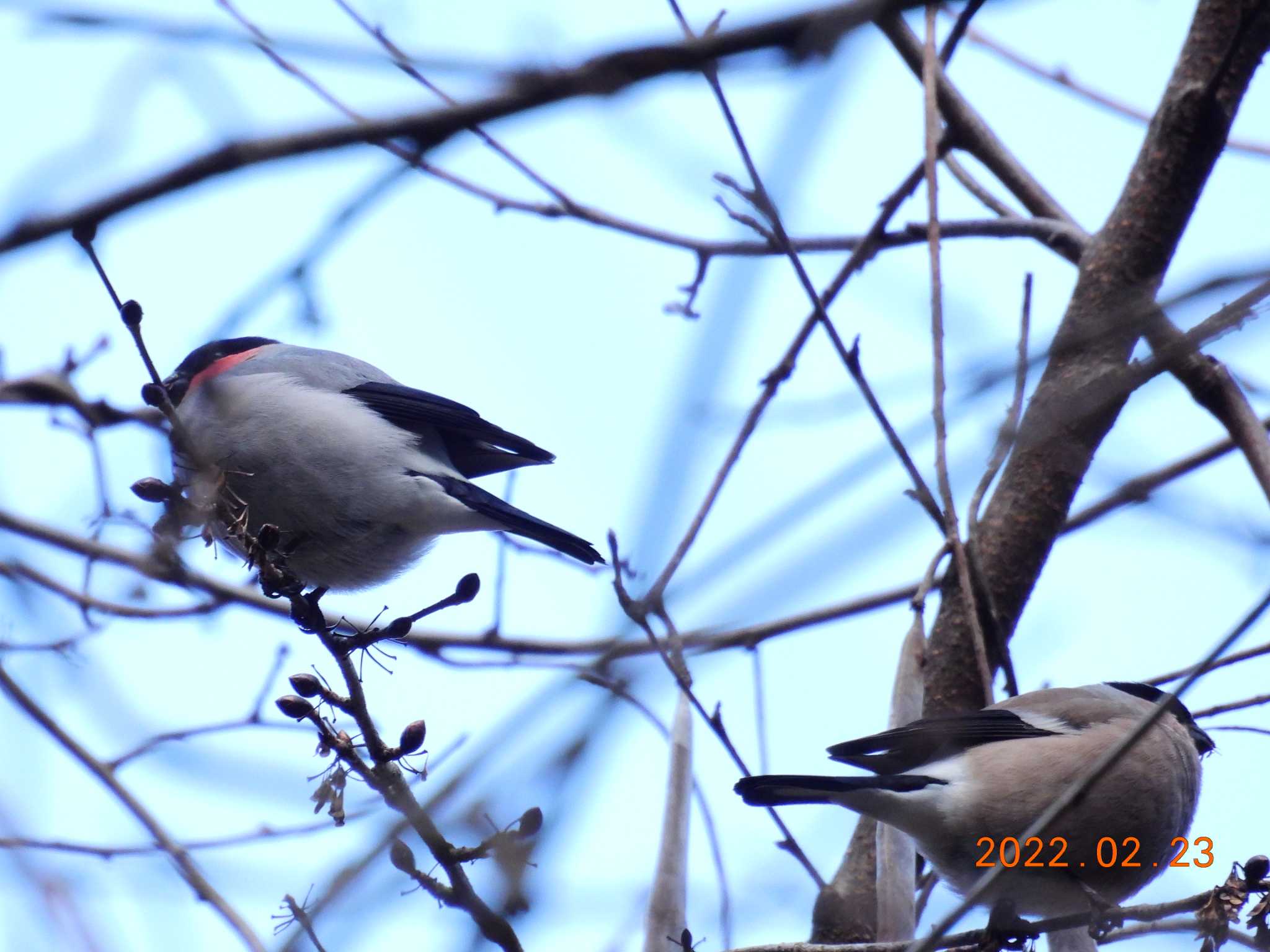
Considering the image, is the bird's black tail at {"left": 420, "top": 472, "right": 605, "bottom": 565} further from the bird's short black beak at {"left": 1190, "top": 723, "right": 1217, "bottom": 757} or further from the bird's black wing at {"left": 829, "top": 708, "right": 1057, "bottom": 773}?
the bird's short black beak at {"left": 1190, "top": 723, "right": 1217, "bottom": 757}

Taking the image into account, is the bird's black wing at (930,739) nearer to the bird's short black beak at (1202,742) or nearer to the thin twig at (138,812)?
the bird's short black beak at (1202,742)

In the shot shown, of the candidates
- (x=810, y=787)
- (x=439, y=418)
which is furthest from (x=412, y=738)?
(x=439, y=418)

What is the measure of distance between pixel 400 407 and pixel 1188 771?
2.68 meters

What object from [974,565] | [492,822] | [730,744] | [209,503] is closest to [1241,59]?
[974,565]

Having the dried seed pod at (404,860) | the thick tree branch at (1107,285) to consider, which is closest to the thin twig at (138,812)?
the dried seed pod at (404,860)

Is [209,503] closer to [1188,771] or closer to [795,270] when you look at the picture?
[795,270]

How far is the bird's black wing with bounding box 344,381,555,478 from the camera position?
4176 millimetres

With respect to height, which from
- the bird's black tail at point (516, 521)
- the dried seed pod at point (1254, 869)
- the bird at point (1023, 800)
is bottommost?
the dried seed pod at point (1254, 869)

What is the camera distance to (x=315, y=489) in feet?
12.4

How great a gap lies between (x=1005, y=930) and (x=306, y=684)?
1.65 meters

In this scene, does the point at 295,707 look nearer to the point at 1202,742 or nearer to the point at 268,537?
the point at 268,537

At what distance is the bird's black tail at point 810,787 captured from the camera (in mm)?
2896

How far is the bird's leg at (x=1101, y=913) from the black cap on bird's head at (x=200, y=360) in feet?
10.1

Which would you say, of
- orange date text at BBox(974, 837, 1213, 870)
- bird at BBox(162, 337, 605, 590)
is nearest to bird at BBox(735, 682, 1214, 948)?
orange date text at BBox(974, 837, 1213, 870)
